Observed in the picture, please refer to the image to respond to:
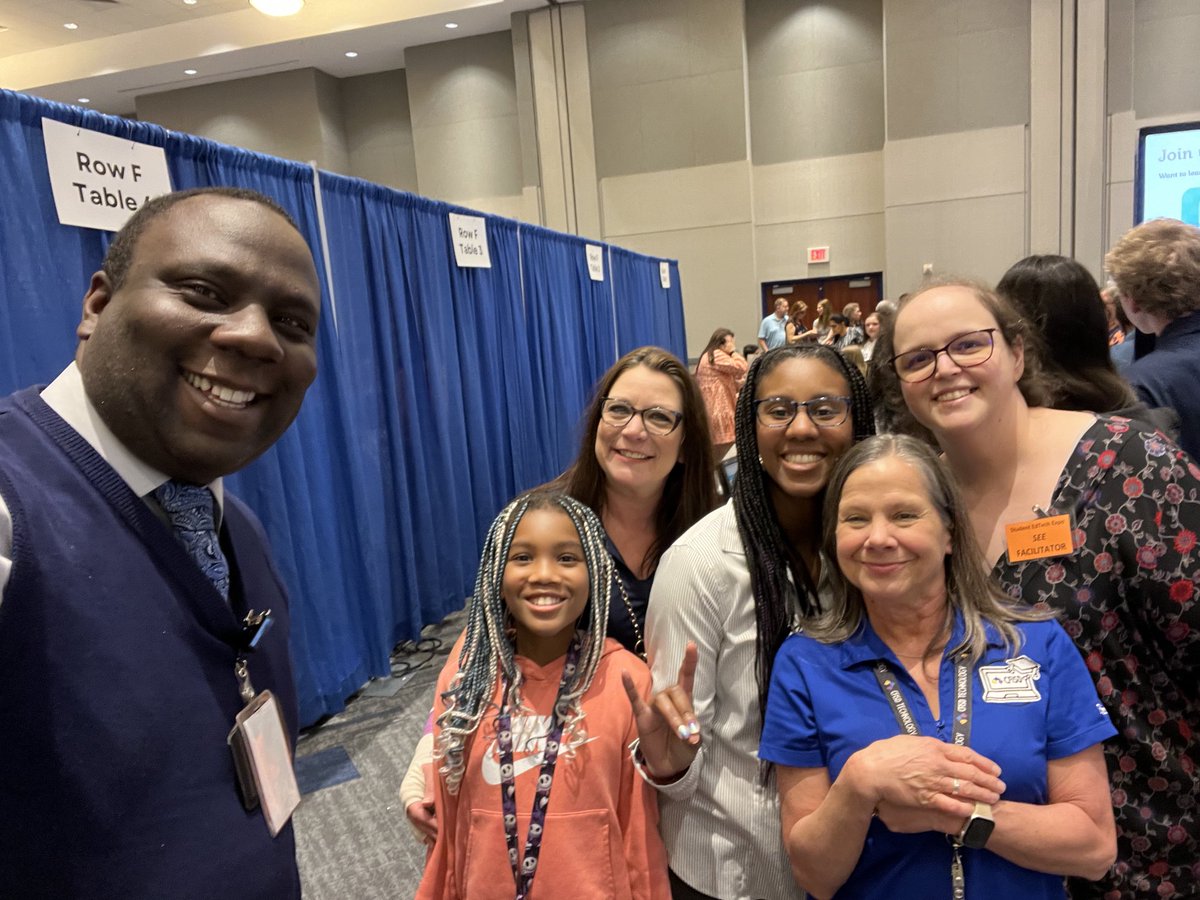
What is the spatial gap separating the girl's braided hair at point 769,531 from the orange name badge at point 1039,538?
33cm

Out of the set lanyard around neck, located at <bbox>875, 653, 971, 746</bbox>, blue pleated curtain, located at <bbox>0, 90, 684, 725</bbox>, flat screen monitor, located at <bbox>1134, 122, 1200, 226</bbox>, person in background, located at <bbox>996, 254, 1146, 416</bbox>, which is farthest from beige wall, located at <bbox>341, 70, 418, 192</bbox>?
lanyard around neck, located at <bbox>875, 653, 971, 746</bbox>

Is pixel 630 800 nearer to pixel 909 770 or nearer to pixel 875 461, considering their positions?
pixel 909 770

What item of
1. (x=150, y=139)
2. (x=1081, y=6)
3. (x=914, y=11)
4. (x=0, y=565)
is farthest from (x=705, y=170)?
(x=0, y=565)

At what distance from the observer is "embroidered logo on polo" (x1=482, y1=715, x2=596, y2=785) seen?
4.43 ft

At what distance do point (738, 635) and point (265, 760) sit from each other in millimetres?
819

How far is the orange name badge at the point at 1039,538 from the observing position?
4.31 ft

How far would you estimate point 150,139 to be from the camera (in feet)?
7.77

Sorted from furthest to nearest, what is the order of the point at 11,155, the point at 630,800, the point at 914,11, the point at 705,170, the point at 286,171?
the point at 705,170 < the point at 914,11 < the point at 286,171 < the point at 11,155 < the point at 630,800

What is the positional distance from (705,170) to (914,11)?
3333 mm

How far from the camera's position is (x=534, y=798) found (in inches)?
52.4

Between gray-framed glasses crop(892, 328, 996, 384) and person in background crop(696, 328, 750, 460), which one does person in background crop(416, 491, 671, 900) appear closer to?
gray-framed glasses crop(892, 328, 996, 384)

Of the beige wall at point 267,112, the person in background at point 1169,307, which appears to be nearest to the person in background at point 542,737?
the person in background at point 1169,307

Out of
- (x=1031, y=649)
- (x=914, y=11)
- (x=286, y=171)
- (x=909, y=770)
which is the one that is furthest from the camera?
(x=914, y=11)

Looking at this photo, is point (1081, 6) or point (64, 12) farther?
point (64, 12)
